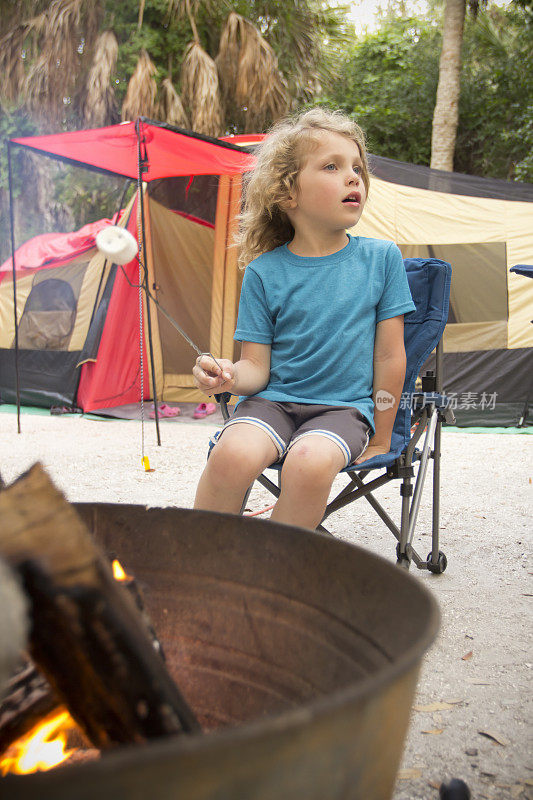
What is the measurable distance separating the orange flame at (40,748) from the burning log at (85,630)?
0.25m

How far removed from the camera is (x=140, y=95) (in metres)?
8.53

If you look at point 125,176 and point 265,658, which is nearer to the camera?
point 265,658

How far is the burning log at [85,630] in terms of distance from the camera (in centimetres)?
64

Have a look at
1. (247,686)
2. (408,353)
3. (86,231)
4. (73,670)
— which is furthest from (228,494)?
(86,231)

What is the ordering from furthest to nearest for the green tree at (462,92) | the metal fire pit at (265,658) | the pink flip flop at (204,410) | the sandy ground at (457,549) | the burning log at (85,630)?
1. the green tree at (462,92)
2. the pink flip flop at (204,410)
3. the sandy ground at (457,549)
4. the burning log at (85,630)
5. the metal fire pit at (265,658)

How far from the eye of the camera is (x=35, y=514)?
700 mm

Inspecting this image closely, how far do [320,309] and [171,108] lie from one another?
789 cm

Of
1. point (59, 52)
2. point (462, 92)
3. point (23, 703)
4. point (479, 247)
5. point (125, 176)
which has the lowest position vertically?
point (23, 703)

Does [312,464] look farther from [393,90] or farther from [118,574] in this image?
[393,90]

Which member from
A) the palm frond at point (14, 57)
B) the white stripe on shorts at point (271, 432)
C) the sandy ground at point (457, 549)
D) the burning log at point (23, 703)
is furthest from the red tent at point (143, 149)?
the palm frond at point (14, 57)

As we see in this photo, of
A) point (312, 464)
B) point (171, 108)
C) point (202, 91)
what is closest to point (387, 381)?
point (312, 464)

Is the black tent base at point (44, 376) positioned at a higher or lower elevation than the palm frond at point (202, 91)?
lower

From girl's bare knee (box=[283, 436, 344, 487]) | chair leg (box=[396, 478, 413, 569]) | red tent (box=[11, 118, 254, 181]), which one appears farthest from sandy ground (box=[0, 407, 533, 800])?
red tent (box=[11, 118, 254, 181])

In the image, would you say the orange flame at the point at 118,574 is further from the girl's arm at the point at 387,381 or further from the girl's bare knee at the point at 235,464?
the girl's arm at the point at 387,381
